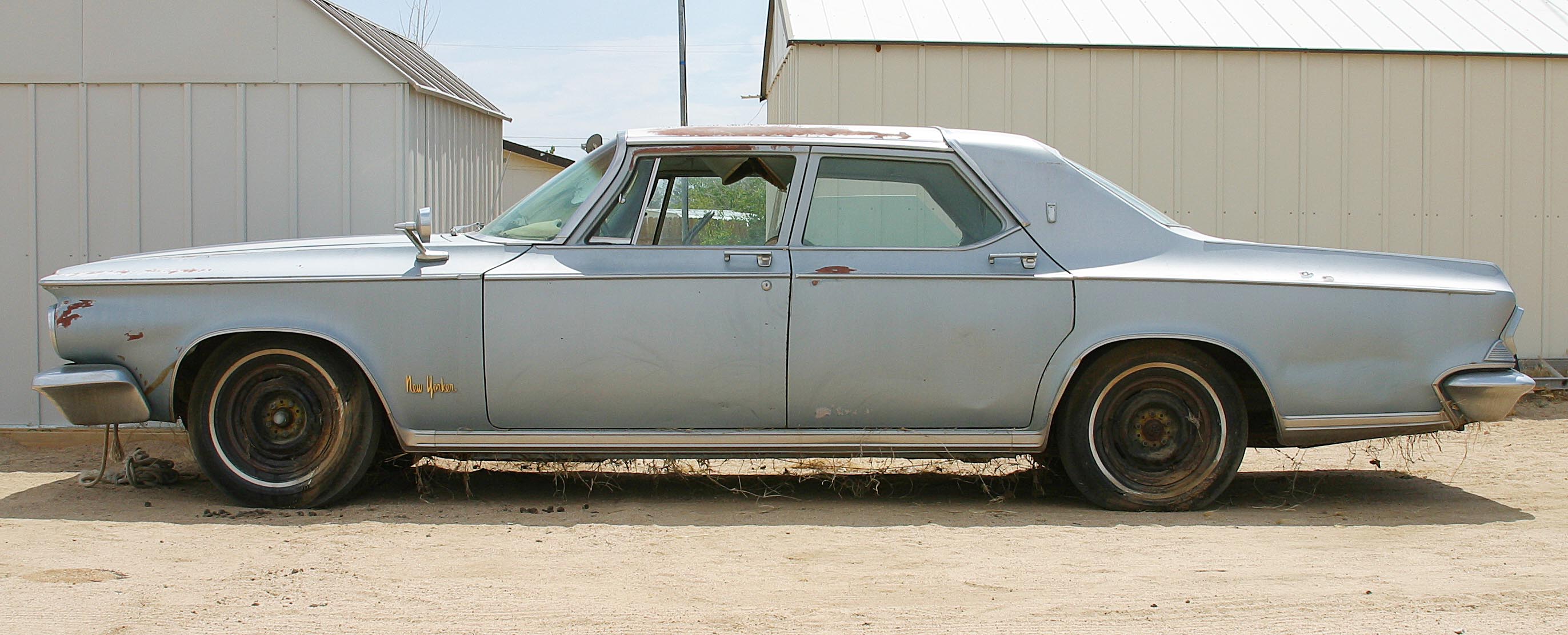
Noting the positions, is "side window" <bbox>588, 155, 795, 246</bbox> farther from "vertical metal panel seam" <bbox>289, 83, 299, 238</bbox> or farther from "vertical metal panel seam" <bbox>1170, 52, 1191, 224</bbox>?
"vertical metal panel seam" <bbox>1170, 52, 1191, 224</bbox>

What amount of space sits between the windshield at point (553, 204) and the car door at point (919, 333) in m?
0.93

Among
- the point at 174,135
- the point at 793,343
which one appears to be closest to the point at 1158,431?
the point at 793,343

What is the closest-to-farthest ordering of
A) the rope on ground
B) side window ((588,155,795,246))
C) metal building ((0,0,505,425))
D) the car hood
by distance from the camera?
the car hood → side window ((588,155,795,246)) → the rope on ground → metal building ((0,0,505,425))

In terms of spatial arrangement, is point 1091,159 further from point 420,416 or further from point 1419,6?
point 420,416

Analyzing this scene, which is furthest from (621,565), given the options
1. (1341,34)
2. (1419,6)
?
(1419,6)

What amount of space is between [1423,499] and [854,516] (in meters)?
2.63

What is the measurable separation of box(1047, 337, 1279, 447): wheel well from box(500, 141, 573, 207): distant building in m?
18.3

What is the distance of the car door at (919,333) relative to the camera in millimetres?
5035

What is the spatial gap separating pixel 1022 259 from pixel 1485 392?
1919 millimetres

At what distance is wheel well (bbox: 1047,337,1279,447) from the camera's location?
5109 millimetres

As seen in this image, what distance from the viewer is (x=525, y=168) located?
2292 centimetres

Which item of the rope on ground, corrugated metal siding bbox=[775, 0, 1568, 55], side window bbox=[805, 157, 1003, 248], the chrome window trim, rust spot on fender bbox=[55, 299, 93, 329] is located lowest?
the rope on ground

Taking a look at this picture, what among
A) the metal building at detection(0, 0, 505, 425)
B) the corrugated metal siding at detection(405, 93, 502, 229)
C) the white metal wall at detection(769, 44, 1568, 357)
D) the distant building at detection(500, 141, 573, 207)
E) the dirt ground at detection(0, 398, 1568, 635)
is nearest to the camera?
the dirt ground at detection(0, 398, 1568, 635)

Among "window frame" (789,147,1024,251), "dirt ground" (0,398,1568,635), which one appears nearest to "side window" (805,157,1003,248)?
"window frame" (789,147,1024,251)
